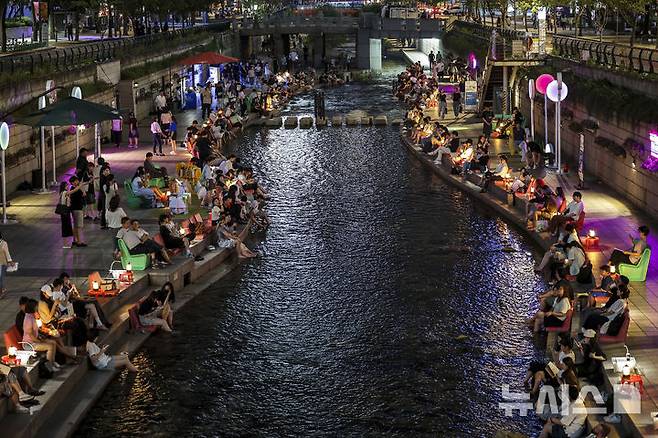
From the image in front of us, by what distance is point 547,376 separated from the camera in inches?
664

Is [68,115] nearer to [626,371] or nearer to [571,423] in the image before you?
[626,371]

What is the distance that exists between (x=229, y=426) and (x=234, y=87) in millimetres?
50693

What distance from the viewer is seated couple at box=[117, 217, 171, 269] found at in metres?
23.0

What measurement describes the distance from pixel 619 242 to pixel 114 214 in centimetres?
1235

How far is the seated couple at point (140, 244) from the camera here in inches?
905

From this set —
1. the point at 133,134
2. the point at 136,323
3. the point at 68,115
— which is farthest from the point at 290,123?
the point at 136,323

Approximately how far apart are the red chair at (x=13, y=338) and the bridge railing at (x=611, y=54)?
22.0 m

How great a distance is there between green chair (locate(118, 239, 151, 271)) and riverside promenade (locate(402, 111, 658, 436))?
9193 millimetres

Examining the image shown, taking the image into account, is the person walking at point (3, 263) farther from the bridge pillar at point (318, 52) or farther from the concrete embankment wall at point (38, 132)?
the bridge pillar at point (318, 52)

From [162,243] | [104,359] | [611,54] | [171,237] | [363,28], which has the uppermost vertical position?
[363,28]

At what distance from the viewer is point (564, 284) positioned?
19625mm

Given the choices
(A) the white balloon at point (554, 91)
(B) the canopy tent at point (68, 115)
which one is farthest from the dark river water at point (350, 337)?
(A) the white balloon at point (554, 91)

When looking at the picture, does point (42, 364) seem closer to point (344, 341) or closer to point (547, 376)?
point (344, 341)

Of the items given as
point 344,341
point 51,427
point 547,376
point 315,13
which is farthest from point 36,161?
point 315,13
